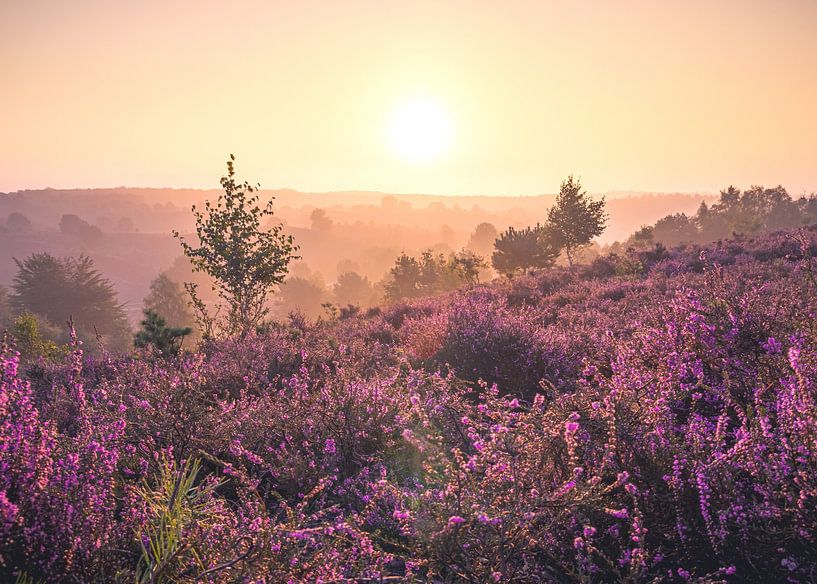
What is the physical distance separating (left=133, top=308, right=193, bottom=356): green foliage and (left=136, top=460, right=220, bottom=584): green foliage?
6.30m

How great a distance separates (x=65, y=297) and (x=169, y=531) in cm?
5223

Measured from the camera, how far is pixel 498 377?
539 cm

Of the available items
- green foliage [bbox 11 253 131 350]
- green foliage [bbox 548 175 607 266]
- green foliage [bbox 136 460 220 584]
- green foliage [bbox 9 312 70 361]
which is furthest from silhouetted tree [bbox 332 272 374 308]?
green foliage [bbox 136 460 220 584]

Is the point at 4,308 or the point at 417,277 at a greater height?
the point at 417,277

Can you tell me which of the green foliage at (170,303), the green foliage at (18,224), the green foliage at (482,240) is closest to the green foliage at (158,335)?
the green foliage at (170,303)

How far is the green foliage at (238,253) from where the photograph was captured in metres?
12.2

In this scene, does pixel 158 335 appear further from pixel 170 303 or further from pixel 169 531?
pixel 170 303

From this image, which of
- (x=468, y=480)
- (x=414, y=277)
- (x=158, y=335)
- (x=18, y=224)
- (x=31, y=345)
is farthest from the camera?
(x=18, y=224)

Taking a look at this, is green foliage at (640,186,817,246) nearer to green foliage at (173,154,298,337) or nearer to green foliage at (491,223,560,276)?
green foliage at (491,223,560,276)

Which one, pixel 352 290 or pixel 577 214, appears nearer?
pixel 577 214

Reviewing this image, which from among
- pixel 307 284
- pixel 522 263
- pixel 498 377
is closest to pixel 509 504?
pixel 498 377

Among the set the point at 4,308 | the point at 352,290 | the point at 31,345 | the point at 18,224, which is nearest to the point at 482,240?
the point at 352,290

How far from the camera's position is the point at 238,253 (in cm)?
1241

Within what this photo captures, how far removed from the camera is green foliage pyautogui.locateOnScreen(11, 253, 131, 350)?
42.8m
